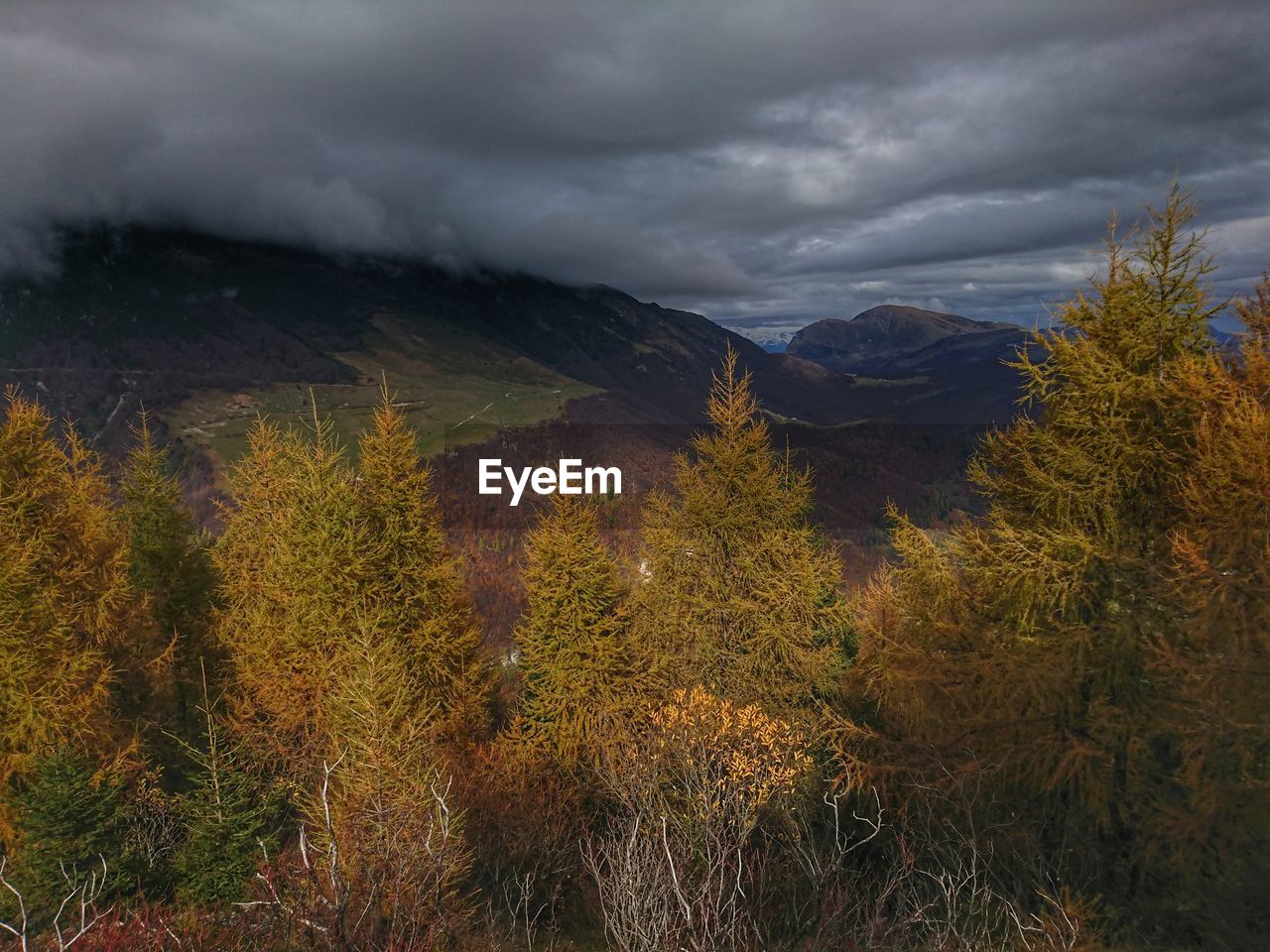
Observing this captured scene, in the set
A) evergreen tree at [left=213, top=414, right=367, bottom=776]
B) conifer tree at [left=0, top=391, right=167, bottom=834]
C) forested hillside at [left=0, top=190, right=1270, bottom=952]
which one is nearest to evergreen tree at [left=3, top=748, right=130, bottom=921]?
forested hillside at [left=0, top=190, right=1270, bottom=952]

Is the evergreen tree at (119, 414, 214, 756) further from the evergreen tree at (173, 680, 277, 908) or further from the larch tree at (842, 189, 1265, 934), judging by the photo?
the larch tree at (842, 189, 1265, 934)

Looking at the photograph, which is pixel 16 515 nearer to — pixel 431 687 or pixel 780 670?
pixel 431 687

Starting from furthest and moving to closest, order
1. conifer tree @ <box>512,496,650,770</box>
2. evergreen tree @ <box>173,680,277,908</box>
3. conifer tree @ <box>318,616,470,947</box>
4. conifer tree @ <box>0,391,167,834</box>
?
conifer tree @ <box>512,496,650,770</box> → conifer tree @ <box>0,391,167,834</box> → evergreen tree @ <box>173,680,277,908</box> → conifer tree @ <box>318,616,470,947</box>

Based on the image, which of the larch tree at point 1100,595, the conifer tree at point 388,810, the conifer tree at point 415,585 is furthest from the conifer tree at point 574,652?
the larch tree at point 1100,595

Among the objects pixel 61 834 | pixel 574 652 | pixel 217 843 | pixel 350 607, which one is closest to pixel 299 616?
pixel 350 607

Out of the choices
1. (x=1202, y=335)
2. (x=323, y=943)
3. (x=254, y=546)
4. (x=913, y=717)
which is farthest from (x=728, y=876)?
(x=254, y=546)

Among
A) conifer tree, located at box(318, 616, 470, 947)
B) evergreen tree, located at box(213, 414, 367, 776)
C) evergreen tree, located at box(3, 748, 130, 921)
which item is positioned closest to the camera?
conifer tree, located at box(318, 616, 470, 947)
